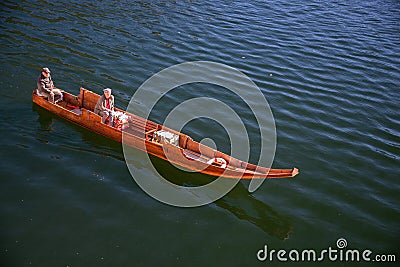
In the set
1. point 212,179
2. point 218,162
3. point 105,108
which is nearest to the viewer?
point 218,162

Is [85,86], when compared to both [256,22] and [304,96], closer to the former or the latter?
[304,96]

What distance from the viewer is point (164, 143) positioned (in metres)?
15.4

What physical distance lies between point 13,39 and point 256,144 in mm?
16369

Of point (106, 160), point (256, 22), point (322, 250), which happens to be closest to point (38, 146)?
point (106, 160)

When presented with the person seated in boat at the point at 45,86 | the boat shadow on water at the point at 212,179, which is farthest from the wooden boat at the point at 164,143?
the boat shadow on water at the point at 212,179

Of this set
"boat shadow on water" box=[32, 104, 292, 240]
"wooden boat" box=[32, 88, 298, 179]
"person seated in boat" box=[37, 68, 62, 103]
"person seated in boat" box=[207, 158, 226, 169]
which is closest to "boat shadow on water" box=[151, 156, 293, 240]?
"boat shadow on water" box=[32, 104, 292, 240]

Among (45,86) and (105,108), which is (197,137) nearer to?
(105,108)

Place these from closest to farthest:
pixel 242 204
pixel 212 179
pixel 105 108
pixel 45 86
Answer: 1. pixel 242 204
2. pixel 212 179
3. pixel 105 108
4. pixel 45 86

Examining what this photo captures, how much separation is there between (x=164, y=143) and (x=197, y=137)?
2965mm

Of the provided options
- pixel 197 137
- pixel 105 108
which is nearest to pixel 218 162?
pixel 197 137

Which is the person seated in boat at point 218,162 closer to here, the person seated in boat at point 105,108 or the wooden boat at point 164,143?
the wooden boat at point 164,143

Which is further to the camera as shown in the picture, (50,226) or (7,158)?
(7,158)

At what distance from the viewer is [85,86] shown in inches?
819

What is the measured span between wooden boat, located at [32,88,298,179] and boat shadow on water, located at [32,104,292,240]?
16.2 inches
